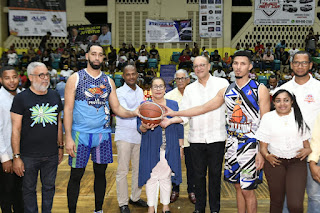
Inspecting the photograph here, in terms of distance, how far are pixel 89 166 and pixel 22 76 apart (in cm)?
1061

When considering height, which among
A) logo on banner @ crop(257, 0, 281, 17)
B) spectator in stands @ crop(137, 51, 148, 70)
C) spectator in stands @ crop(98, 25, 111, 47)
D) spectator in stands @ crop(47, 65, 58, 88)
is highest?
logo on banner @ crop(257, 0, 281, 17)

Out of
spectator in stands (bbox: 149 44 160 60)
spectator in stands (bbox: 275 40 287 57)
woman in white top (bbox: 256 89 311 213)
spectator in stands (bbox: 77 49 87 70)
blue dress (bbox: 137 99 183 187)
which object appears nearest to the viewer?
woman in white top (bbox: 256 89 311 213)

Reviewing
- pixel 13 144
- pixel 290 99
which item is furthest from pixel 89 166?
pixel 290 99

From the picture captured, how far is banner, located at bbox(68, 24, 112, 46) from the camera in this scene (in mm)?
18781

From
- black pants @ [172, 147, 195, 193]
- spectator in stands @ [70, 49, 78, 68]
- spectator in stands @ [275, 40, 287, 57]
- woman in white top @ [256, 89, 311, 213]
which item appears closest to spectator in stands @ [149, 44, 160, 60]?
spectator in stands @ [70, 49, 78, 68]

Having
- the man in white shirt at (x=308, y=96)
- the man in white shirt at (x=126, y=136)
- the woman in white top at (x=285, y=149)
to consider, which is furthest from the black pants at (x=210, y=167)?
the man in white shirt at (x=308, y=96)

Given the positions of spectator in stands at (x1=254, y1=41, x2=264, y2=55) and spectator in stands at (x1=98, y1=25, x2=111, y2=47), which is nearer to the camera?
spectator in stands at (x1=254, y1=41, x2=264, y2=55)

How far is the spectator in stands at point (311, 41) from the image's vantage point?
18250mm

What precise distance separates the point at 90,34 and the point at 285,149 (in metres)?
17.2

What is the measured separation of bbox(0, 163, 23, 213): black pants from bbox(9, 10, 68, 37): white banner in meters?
17.1

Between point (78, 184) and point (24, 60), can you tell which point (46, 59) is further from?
point (78, 184)

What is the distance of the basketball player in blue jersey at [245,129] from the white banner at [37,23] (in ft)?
57.9

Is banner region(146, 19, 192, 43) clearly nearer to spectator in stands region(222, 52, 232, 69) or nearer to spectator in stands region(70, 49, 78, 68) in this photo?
spectator in stands region(222, 52, 232, 69)

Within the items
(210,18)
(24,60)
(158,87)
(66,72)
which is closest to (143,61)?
(66,72)
